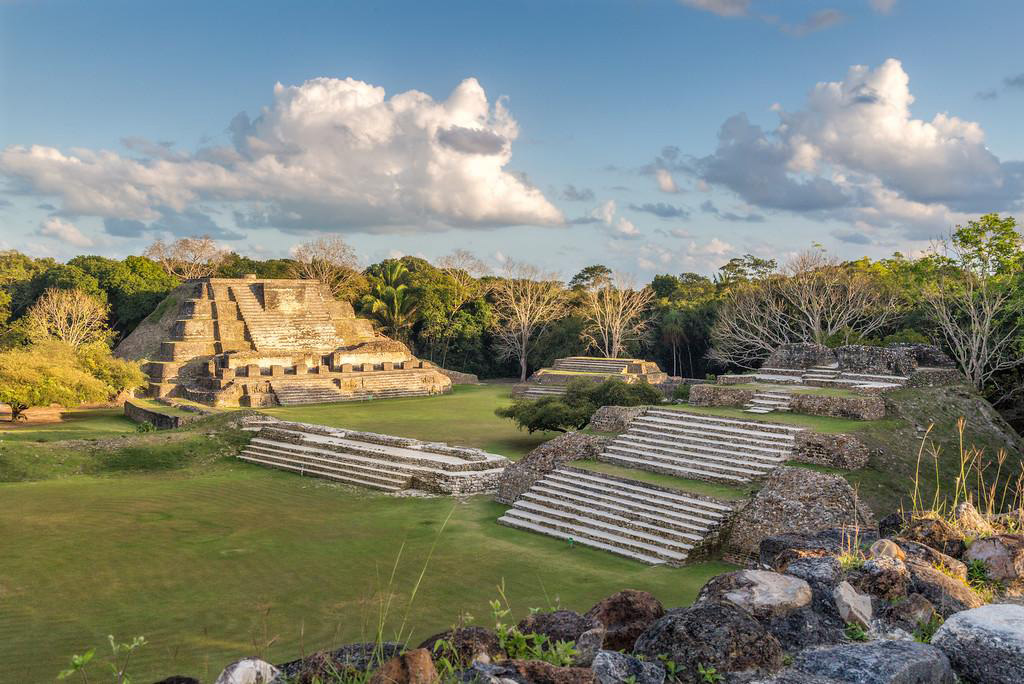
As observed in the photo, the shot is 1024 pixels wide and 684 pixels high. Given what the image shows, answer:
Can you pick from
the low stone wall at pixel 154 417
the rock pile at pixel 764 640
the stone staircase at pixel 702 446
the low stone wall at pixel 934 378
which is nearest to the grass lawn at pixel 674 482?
the stone staircase at pixel 702 446

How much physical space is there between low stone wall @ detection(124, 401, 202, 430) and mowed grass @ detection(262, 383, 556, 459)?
3.13 meters

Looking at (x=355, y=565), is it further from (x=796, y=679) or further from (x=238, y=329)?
(x=238, y=329)

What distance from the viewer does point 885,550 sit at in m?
5.33

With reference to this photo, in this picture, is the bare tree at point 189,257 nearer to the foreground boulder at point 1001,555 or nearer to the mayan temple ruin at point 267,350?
the mayan temple ruin at point 267,350

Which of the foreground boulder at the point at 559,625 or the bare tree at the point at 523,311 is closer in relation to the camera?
the foreground boulder at the point at 559,625

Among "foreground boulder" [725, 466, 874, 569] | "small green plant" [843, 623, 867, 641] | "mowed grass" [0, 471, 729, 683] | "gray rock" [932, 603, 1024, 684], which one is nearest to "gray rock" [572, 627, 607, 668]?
"small green plant" [843, 623, 867, 641]

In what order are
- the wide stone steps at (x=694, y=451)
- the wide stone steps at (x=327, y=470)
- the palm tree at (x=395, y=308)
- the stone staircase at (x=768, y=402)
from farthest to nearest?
1. the palm tree at (x=395, y=308)
2. the wide stone steps at (x=327, y=470)
3. the stone staircase at (x=768, y=402)
4. the wide stone steps at (x=694, y=451)

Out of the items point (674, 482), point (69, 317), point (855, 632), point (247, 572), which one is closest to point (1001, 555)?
point (855, 632)

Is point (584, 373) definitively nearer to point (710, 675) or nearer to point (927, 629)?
point (927, 629)

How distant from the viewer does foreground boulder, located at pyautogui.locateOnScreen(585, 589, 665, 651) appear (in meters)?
4.44

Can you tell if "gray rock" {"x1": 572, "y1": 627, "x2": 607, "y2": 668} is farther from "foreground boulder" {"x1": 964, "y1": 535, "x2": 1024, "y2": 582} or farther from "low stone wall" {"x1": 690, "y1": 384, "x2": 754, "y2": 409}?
"low stone wall" {"x1": 690, "y1": 384, "x2": 754, "y2": 409}

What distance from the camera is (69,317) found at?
125 feet

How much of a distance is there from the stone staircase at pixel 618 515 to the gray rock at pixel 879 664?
727 cm

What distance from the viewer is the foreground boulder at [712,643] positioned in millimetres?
3691
